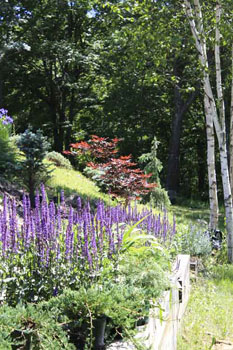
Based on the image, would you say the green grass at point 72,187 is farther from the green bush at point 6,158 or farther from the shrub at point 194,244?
the shrub at point 194,244

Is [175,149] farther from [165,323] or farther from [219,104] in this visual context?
[165,323]

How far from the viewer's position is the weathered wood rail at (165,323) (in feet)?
7.92

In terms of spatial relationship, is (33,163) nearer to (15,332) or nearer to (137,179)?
(137,179)

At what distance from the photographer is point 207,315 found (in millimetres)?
4086

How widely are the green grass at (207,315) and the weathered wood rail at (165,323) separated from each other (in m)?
0.12

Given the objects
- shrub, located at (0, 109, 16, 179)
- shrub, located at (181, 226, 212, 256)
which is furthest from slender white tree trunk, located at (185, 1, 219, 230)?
shrub, located at (0, 109, 16, 179)

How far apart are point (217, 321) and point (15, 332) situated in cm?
243

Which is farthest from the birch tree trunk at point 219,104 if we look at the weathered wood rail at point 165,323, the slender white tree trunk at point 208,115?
the weathered wood rail at point 165,323

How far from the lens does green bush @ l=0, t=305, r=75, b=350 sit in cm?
203

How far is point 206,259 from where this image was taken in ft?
18.9

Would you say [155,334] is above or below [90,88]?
below

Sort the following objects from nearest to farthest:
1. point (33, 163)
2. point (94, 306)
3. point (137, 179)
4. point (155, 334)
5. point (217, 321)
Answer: point (94, 306) < point (155, 334) < point (217, 321) < point (33, 163) < point (137, 179)

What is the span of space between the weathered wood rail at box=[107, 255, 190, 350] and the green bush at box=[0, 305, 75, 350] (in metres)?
0.35

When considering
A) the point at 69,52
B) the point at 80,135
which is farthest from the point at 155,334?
the point at 80,135
